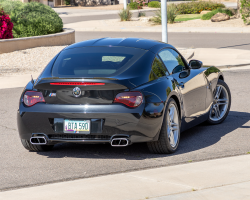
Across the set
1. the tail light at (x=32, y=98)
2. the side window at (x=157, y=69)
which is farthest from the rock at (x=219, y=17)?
the tail light at (x=32, y=98)

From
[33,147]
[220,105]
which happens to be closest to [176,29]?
[220,105]

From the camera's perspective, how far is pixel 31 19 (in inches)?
798

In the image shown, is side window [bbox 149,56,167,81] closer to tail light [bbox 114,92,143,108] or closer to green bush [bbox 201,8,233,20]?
tail light [bbox 114,92,143,108]

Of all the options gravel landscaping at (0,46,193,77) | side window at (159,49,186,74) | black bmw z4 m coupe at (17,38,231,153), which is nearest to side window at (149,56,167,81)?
black bmw z4 m coupe at (17,38,231,153)

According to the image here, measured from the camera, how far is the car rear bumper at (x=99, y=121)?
5.70 metres

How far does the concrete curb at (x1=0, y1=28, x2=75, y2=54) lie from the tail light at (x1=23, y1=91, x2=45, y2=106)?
41.5ft

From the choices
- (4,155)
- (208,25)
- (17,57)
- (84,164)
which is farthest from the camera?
(208,25)

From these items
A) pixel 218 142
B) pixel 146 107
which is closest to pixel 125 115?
pixel 146 107

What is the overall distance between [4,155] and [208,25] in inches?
1122

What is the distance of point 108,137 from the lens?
5773 millimetres

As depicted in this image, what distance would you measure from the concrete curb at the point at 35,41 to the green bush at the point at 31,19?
0.69 m

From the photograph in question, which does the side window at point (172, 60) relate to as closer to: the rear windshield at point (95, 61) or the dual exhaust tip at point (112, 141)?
the rear windshield at point (95, 61)

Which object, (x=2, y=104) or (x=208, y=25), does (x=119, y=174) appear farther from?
(x=208, y=25)

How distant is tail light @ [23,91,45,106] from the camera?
19.5 feet
